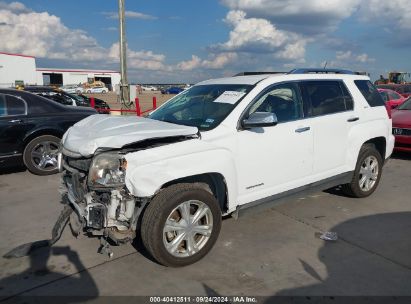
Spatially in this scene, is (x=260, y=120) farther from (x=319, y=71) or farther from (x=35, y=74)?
(x=35, y=74)

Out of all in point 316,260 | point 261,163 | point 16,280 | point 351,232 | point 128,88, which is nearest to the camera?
point 16,280

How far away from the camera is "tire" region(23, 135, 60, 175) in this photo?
274 inches

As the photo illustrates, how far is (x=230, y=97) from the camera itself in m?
4.23

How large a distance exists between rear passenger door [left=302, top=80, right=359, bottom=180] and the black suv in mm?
4747

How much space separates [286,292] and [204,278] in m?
0.73

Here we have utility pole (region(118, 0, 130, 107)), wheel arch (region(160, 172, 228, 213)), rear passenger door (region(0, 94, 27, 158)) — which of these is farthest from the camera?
utility pole (region(118, 0, 130, 107))

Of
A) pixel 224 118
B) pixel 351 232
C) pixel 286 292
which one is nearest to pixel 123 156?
pixel 224 118

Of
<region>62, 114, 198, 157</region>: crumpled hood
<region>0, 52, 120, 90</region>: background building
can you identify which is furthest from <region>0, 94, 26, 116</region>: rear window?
<region>0, 52, 120, 90</region>: background building

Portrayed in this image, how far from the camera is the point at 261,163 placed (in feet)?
13.5

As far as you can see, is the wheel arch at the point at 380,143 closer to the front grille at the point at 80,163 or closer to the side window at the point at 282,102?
the side window at the point at 282,102

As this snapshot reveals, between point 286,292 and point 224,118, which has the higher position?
point 224,118

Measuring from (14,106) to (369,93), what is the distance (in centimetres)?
604

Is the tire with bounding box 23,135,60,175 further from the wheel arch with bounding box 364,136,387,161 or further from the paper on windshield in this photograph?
the wheel arch with bounding box 364,136,387,161

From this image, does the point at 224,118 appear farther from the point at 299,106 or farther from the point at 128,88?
the point at 128,88
